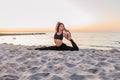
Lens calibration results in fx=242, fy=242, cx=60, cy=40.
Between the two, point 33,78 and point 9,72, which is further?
point 9,72

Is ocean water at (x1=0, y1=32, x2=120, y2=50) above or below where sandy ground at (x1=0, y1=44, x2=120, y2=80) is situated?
below

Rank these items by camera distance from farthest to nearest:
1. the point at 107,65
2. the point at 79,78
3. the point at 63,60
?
the point at 63,60 < the point at 107,65 < the point at 79,78

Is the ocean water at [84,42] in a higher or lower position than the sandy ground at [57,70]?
lower

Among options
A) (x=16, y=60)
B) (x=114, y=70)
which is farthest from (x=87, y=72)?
(x=16, y=60)

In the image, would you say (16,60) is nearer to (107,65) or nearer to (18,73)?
(18,73)

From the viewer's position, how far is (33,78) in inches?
231

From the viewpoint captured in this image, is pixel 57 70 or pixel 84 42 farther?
pixel 84 42

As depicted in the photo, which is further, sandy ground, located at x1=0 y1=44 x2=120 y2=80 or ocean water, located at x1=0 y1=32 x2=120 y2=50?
ocean water, located at x1=0 y1=32 x2=120 y2=50

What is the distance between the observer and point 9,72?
644 centimetres

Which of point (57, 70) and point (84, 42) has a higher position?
point (57, 70)

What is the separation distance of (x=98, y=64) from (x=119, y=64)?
668 mm

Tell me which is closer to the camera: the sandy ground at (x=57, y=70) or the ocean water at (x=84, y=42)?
the sandy ground at (x=57, y=70)

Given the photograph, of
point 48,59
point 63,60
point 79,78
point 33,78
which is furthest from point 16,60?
point 79,78

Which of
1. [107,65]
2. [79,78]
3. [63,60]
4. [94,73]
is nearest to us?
[79,78]
